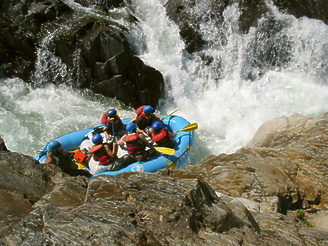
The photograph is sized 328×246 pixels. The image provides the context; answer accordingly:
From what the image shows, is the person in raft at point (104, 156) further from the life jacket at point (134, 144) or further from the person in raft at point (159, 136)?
the person in raft at point (159, 136)

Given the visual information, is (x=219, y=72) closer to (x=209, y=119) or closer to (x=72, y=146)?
(x=209, y=119)

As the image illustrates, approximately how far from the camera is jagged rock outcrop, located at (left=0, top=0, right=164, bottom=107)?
830 centimetres

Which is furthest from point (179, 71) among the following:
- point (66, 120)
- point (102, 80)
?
point (66, 120)

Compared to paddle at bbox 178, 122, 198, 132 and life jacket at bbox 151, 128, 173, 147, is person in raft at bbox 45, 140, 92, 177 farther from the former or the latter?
paddle at bbox 178, 122, 198, 132

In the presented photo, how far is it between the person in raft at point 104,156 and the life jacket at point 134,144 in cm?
21

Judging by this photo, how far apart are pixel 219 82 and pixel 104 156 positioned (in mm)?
4546

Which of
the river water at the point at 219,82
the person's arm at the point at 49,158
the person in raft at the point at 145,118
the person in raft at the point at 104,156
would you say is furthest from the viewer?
the river water at the point at 219,82

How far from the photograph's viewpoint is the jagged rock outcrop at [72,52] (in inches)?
327

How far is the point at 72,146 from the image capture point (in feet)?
21.7

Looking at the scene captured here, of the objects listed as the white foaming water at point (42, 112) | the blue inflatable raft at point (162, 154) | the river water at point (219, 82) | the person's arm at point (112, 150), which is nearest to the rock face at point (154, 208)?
the blue inflatable raft at point (162, 154)

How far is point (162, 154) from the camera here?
238 inches

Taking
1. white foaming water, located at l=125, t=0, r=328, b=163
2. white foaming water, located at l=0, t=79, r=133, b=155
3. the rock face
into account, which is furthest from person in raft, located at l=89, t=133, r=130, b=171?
white foaming water, located at l=125, t=0, r=328, b=163

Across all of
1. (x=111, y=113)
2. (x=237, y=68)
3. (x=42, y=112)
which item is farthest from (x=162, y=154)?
(x=237, y=68)

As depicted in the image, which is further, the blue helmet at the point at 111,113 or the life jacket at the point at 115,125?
the life jacket at the point at 115,125
